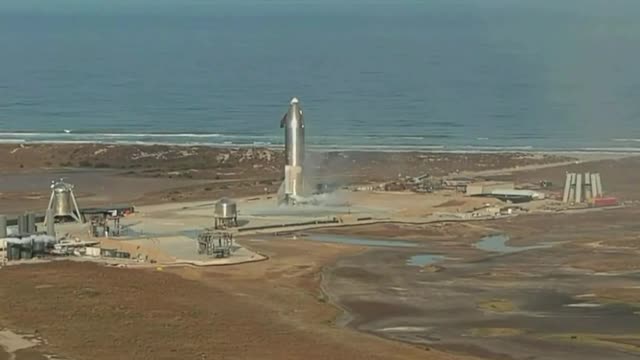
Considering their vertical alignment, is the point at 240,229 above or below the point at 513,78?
below

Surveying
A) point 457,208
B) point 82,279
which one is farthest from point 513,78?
point 82,279

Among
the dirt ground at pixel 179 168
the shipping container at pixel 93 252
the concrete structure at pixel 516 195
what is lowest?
the shipping container at pixel 93 252

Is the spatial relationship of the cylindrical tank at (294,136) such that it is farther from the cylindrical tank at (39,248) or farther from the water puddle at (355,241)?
the cylindrical tank at (39,248)

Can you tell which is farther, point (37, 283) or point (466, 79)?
point (466, 79)

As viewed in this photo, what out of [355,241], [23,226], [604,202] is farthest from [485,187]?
[23,226]

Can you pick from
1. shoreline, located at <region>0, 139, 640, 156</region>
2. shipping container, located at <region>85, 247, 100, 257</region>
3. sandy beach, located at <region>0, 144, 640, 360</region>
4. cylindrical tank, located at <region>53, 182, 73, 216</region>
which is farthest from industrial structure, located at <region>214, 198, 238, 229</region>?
shoreline, located at <region>0, 139, 640, 156</region>

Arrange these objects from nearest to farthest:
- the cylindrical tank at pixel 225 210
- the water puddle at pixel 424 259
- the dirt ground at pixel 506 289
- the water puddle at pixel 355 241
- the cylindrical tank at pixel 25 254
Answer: the dirt ground at pixel 506 289 → the water puddle at pixel 424 259 → the cylindrical tank at pixel 25 254 → the water puddle at pixel 355 241 → the cylindrical tank at pixel 225 210

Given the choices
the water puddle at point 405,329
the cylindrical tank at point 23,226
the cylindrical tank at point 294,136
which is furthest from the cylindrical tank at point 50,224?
the water puddle at point 405,329

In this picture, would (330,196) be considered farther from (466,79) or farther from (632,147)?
(466,79)
